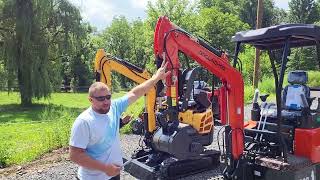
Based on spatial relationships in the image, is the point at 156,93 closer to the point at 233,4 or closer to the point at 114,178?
the point at 114,178

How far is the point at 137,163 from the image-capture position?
765 centimetres

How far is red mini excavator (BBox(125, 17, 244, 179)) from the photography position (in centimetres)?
644

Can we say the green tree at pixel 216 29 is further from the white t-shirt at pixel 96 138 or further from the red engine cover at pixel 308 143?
the white t-shirt at pixel 96 138

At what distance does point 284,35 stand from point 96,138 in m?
2.99

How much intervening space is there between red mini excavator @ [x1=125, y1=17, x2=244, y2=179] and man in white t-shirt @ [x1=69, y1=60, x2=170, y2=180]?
2.76m

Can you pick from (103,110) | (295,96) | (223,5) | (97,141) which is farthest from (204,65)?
(223,5)

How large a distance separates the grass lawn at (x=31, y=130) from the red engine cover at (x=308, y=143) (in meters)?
6.40

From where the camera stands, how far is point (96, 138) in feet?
12.4

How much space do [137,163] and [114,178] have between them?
11.9ft

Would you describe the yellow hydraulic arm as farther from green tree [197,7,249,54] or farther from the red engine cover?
green tree [197,7,249,54]

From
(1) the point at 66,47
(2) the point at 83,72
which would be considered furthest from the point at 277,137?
(2) the point at 83,72

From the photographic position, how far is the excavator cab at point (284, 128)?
555 centimetres

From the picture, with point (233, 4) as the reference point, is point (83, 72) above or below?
below

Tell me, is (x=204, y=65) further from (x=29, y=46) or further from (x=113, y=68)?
(x=29, y=46)
